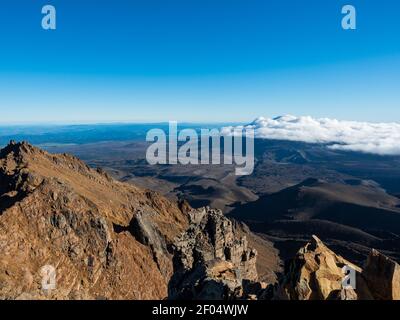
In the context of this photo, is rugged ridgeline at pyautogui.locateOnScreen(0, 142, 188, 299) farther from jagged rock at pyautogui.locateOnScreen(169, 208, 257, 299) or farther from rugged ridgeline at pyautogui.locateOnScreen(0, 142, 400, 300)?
jagged rock at pyautogui.locateOnScreen(169, 208, 257, 299)

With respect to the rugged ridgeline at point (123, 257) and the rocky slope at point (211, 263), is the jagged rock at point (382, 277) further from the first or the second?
the rocky slope at point (211, 263)

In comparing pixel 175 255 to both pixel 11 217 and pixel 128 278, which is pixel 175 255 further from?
pixel 11 217

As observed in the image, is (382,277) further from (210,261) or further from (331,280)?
(210,261)

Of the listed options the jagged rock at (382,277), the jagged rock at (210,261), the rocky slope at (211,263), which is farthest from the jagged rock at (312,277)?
the jagged rock at (210,261)

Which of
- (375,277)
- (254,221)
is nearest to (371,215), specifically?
(254,221)

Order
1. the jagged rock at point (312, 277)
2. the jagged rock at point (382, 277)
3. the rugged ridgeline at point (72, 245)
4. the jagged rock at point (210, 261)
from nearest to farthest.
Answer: the jagged rock at point (382, 277), the jagged rock at point (312, 277), the jagged rock at point (210, 261), the rugged ridgeline at point (72, 245)

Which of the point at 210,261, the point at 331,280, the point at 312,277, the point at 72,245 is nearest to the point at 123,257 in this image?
the point at 72,245

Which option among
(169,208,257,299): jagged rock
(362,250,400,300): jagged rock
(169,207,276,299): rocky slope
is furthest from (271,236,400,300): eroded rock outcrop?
(169,208,257,299): jagged rock
